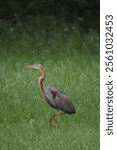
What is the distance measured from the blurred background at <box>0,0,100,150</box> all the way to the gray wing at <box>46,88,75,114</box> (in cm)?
23

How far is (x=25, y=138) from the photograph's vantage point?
6.78 meters

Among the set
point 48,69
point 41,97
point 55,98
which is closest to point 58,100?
point 55,98

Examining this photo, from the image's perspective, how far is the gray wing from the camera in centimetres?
672

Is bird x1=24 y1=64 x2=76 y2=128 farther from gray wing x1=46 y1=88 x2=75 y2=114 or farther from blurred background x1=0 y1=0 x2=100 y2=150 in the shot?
blurred background x1=0 y1=0 x2=100 y2=150

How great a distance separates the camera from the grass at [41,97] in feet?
22.1

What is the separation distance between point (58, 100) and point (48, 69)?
8.64 feet

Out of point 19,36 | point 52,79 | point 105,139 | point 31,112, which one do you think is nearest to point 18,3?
point 19,36

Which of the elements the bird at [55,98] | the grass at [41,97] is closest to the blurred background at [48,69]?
the grass at [41,97]

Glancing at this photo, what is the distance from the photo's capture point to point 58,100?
6.77 metres

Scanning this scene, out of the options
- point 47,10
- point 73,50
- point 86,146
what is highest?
point 47,10

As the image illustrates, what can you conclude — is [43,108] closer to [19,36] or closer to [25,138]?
[25,138]

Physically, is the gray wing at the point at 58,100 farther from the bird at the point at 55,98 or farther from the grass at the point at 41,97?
the grass at the point at 41,97

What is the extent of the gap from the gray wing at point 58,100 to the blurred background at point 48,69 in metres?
0.23

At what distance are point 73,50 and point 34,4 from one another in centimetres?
307
